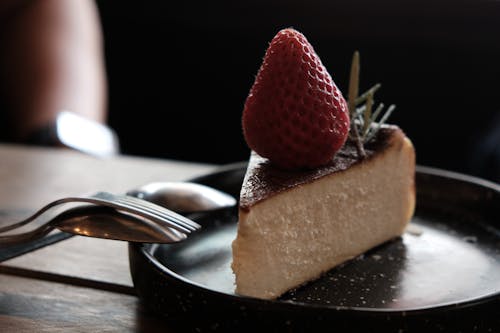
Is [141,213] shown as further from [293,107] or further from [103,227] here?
[293,107]

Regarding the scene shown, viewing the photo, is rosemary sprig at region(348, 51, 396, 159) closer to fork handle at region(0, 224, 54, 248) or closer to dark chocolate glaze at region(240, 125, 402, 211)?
dark chocolate glaze at region(240, 125, 402, 211)

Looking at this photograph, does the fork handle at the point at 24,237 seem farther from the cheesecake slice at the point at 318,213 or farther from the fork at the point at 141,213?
the cheesecake slice at the point at 318,213

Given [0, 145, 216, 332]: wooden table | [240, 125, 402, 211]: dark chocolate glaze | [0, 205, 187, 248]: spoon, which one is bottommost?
[0, 145, 216, 332]: wooden table

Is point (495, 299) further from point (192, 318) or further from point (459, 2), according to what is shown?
point (459, 2)

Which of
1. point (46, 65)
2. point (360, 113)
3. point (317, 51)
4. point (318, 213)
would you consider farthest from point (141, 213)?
point (317, 51)

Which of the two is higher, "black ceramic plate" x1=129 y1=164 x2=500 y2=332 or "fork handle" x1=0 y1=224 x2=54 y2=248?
"fork handle" x1=0 y1=224 x2=54 y2=248

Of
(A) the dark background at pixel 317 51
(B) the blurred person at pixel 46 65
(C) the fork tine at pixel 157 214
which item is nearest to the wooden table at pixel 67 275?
(C) the fork tine at pixel 157 214

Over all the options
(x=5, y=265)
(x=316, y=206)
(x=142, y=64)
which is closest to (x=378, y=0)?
(x=142, y=64)

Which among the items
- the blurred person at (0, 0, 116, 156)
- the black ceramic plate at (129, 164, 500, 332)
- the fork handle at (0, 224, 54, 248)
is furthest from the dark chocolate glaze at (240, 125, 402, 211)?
the blurred person at (0, 0, 116, 156)
